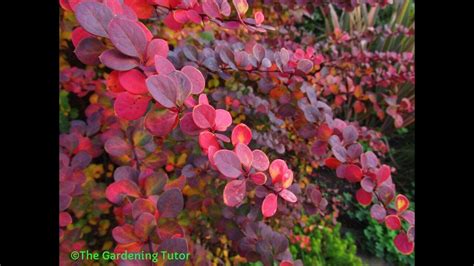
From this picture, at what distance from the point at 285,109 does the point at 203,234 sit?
391 millimetres

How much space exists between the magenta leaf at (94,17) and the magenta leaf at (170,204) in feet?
0.68

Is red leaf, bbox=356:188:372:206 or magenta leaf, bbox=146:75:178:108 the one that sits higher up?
magenta leaf, bbox=146:75:178:108

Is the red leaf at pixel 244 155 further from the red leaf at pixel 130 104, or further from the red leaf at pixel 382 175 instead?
the red leaf at pixel 382 175

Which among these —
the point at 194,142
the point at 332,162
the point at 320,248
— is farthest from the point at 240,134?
the point at 320,248

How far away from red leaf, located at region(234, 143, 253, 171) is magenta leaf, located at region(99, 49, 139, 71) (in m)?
0.15

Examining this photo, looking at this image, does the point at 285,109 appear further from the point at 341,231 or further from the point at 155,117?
the point at 341,231

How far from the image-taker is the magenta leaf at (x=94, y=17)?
1.21 feet

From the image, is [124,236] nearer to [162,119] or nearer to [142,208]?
[142,208]

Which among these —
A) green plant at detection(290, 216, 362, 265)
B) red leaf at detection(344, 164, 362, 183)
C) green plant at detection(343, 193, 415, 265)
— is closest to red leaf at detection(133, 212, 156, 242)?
red leaf at detection(344, 164, 362, 183)

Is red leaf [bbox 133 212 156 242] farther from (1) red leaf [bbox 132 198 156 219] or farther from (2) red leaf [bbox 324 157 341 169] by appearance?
(2) red leaf [bbox 324 157 341 169]

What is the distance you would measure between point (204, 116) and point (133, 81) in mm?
88

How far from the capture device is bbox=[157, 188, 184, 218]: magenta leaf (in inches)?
17.9

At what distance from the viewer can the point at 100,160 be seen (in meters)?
1.18

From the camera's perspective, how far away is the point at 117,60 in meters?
0.38
